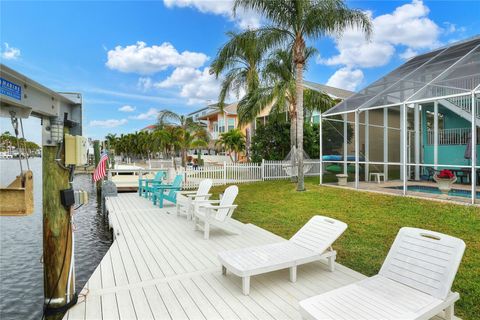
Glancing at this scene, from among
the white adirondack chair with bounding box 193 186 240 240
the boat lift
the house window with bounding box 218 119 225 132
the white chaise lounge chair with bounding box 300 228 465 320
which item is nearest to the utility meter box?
the boat lift

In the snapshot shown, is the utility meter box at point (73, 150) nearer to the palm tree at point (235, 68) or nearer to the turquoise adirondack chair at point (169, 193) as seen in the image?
the turquoise adirondack chair at point (169, 193)

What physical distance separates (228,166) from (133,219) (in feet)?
30.6

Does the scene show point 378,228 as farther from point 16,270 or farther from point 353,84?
point 353,84

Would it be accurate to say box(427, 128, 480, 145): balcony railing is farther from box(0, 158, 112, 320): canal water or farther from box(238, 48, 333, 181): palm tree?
box(0, 158, 112, 320): canal water


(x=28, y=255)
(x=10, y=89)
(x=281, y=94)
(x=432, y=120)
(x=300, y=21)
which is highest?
(x=300, y=21)

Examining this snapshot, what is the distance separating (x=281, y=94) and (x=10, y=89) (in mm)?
13198

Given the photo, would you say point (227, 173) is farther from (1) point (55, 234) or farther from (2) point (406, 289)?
(2) point (406, 289)

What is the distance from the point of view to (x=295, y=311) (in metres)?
3.21

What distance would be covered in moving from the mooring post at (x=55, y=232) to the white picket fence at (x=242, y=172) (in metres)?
12.5

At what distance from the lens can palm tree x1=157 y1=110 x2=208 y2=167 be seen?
95.5ft

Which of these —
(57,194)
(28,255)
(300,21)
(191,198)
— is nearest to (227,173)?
(300,21)

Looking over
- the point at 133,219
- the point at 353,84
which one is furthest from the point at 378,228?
the point at 353,84

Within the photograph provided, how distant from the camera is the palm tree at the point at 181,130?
95.5ft

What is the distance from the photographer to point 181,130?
2920 cm
